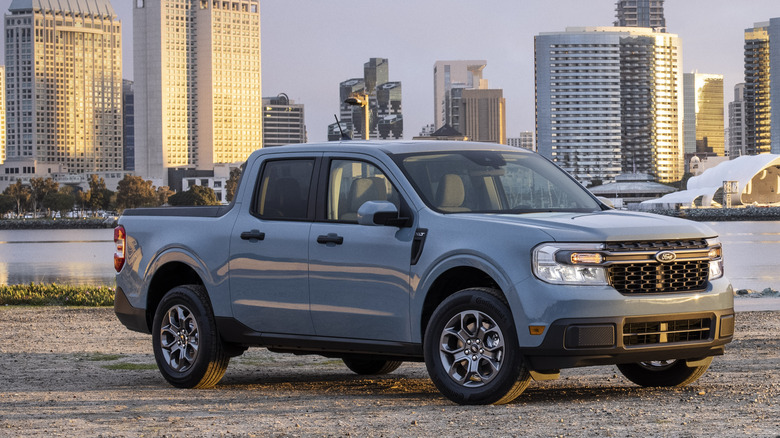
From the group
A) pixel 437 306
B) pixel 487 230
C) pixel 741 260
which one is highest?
pixel 487 230

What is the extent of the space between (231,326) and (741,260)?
54345 mm

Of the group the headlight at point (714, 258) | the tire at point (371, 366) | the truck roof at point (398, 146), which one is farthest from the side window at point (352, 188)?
the tire at point (371, 366)

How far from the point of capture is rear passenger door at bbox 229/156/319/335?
29.2 ft

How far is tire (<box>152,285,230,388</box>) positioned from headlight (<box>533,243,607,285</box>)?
318 centimetres

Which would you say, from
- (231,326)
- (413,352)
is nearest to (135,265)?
(231,326)

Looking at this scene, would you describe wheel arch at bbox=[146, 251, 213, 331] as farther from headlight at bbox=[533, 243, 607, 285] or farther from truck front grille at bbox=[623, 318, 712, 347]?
truck front grille at bbox=[623, 318, 712, 347]

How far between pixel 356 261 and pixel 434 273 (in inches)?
28.8

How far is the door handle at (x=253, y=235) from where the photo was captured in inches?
359

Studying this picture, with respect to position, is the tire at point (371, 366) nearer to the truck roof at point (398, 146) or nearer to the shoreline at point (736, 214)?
the truck roof at point (398, 146)

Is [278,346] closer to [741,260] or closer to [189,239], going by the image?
[189,239]

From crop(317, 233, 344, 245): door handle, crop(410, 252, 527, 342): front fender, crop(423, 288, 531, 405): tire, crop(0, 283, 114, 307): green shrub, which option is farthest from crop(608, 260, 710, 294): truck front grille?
crop(0, 283, 114, 307): green shrub

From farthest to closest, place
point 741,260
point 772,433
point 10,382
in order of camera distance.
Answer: point 741,260, point 10,382, point 772,433

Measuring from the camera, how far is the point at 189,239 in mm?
9789

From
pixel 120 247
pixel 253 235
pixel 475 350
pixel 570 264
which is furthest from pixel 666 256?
pixel 120 247
